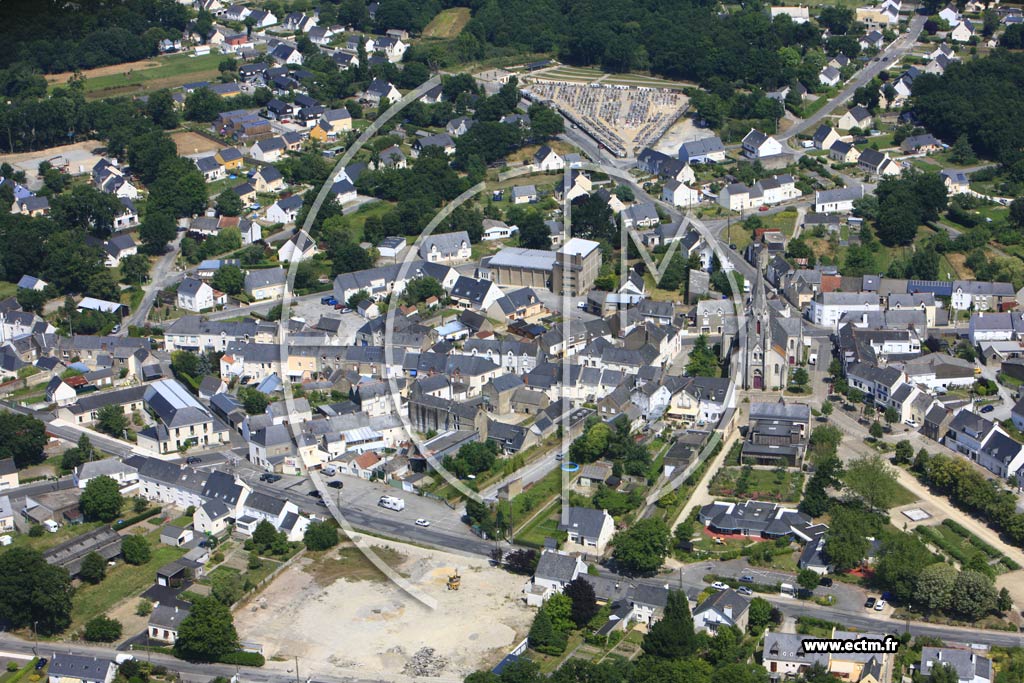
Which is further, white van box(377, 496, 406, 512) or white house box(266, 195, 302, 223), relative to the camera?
white house box(266, 195, 302, 223)

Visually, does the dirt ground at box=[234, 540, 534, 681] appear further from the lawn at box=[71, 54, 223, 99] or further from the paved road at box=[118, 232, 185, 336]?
the lawn at box=[71, 54, 223, 99]

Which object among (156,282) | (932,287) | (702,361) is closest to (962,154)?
(932,287)

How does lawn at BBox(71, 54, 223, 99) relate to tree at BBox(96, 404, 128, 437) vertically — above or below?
above

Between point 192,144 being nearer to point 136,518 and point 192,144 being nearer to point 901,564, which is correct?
point 136,518

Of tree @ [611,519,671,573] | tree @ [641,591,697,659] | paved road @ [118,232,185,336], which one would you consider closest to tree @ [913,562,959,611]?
tree @ [641,591,697,659]

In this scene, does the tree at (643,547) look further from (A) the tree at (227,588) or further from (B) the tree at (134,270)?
(B) the tree at (134,270)

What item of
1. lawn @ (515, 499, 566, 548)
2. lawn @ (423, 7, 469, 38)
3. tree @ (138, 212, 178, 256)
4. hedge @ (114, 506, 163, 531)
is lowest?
hedge @ (114, 506, 163, 531)

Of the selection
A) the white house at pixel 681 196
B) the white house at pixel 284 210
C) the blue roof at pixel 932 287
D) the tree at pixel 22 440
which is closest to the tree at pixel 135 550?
the tree at pixel 22 440
